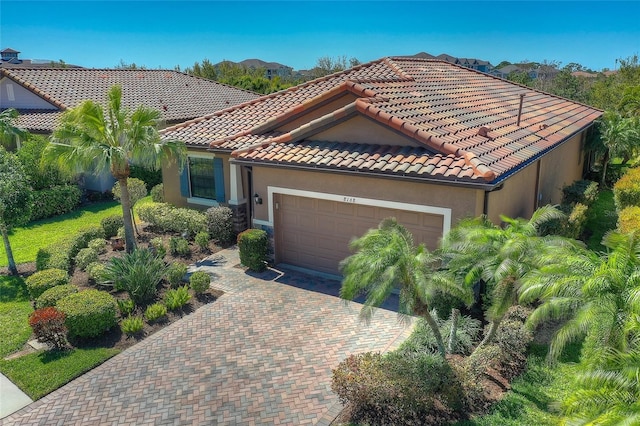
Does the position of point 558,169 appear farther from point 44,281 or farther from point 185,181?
point 44,281

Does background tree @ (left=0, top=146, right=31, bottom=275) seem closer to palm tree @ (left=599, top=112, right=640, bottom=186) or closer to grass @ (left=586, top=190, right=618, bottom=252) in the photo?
grass @ (left=586, top=190, right=618, bottom=252)

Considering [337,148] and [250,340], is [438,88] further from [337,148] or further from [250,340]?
[250,340]

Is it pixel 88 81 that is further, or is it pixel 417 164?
pixel 88 81

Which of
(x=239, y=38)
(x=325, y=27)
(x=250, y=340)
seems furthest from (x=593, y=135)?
(x=239, y=38)

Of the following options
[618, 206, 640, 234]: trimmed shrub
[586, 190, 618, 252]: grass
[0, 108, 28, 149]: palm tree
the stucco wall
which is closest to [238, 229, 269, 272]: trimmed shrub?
the stucco wall

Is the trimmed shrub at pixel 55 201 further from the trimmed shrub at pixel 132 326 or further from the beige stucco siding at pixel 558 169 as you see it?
the beige stucco siding at pixel 558 169

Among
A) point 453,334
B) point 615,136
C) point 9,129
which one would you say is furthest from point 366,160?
point 9,129
